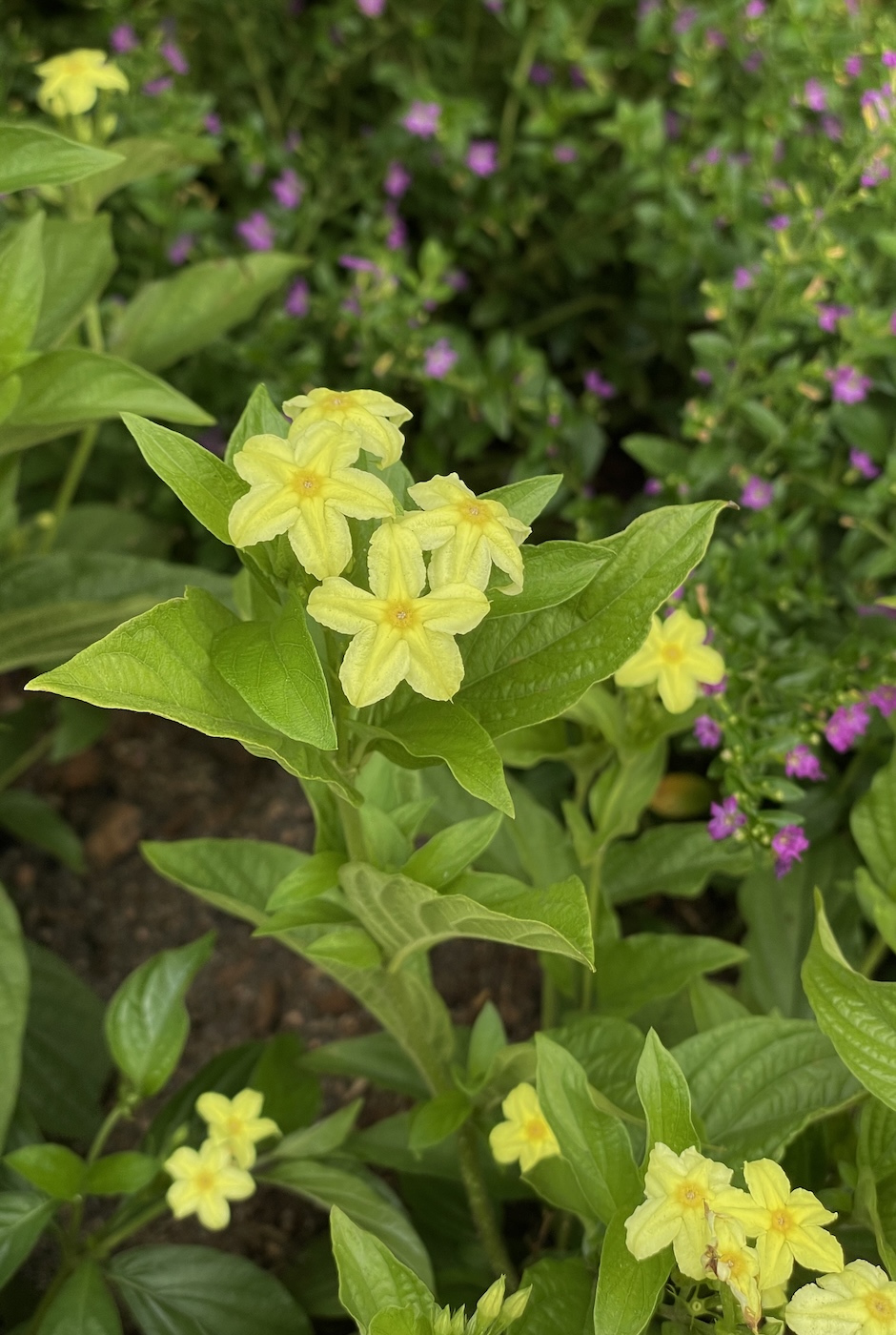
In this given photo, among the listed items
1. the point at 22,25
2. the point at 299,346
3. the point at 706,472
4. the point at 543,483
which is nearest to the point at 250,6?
the point at 22,25

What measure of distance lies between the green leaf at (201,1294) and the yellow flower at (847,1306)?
1.71 ft

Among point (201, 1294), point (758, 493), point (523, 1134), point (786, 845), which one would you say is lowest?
point (201, 1294)

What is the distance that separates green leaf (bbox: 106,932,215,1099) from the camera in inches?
42.0

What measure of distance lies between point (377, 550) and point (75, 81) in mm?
890

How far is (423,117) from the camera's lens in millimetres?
1643

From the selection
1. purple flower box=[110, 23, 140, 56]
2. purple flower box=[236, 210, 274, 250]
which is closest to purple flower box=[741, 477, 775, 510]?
purple flower box=[236, 210, 274, 250]

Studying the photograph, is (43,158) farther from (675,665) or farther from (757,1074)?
(757,1074)

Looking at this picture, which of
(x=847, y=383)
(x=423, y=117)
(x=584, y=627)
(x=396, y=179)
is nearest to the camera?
(x=584, y=627)

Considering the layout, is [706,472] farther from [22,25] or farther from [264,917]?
[22,25]

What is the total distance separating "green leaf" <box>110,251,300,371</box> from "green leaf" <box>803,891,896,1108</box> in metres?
0.95

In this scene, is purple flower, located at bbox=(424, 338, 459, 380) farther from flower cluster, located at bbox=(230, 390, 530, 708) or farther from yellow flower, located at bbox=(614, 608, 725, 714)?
flower cluster, located at bbox=(230, 390, 530, 708)

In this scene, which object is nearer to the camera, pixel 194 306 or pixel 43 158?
pixel 43 158

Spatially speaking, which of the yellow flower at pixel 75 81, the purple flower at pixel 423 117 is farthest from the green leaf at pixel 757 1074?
the purple flower at pixel 423 117

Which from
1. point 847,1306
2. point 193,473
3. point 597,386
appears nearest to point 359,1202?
point 847,1306
